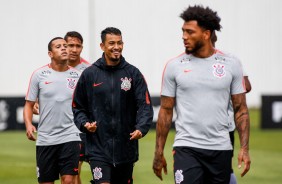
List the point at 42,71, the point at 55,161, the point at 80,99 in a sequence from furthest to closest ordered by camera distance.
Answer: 1. the point at 42,71
2. the point at 55,161
3. the point at 80,99

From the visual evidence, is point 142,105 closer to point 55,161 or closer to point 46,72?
point 55,161

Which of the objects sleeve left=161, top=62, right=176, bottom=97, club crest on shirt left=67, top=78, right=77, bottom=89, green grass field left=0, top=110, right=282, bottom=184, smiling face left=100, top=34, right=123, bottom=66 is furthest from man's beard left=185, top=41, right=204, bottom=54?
green grass field left=0, top=110, right=282, bottom=184

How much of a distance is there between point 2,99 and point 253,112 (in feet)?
29.6

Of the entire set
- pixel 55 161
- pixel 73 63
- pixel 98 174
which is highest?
pixel 73 63

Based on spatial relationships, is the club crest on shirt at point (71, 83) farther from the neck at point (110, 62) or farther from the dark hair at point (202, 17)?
the dark hair at point (202, 17)

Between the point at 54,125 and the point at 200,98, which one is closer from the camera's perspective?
the point at 200,98

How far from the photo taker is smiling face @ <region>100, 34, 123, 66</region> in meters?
10.7

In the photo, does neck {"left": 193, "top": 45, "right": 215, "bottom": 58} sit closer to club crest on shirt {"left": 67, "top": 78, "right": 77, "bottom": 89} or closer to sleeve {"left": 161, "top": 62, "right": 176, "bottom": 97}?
sleeve {"left": 161, "top": 62, "right": 176, "bottom": 97}

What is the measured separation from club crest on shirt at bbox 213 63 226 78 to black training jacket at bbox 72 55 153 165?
1315mm

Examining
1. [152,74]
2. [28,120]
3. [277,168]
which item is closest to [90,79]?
[28,120]

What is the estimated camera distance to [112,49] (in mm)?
10742

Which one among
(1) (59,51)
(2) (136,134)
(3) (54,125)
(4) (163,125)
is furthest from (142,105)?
(1) (59,51)

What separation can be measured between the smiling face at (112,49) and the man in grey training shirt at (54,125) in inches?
85.4

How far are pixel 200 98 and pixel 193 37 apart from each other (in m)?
0.62
